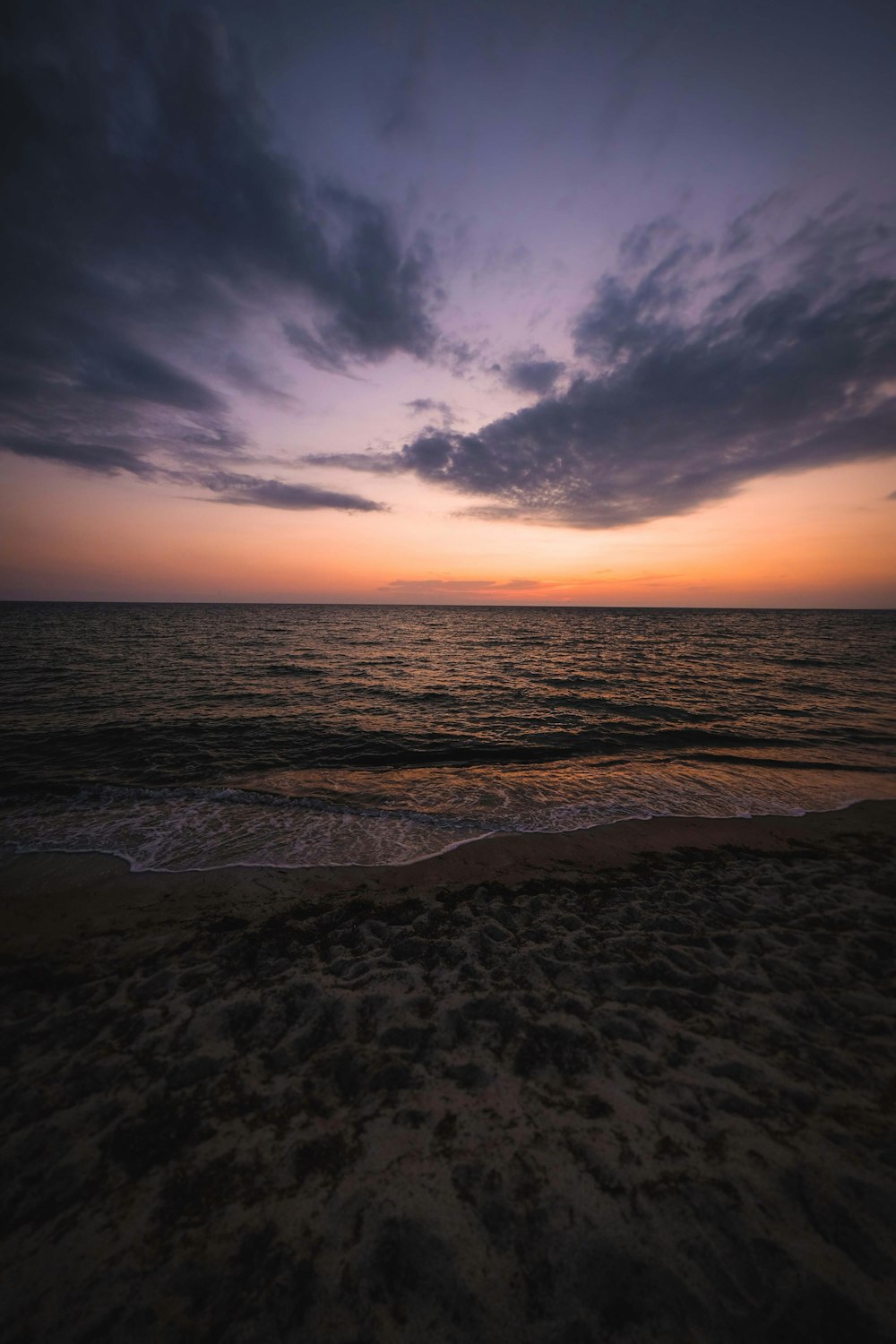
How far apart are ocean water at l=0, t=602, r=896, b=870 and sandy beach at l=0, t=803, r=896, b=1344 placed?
3.09m

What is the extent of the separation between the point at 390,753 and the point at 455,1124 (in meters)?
11.6

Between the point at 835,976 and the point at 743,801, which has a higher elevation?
the point at 835,976

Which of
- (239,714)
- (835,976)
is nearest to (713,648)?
(239,714)

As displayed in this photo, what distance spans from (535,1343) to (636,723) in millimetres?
17384

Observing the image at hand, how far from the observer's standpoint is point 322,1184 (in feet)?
10.2

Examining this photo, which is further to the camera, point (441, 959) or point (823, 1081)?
point (441, 959)

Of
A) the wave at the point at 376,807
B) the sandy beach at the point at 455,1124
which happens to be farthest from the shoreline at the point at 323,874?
the wave at the point at 376,807

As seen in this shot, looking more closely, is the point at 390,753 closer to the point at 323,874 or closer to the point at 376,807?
the point at 376,807

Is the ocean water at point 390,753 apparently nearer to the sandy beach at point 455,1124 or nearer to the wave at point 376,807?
the wave at point 376,807

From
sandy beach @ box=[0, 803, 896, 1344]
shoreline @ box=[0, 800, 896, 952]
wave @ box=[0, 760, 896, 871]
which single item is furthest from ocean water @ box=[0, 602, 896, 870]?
sandy beach @ box=[0, 803, 896, 1344]

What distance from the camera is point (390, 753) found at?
1494cm

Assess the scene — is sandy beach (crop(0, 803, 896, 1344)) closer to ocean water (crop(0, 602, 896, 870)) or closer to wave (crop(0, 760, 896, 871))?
wave (crop(0, 760, 896, 871))

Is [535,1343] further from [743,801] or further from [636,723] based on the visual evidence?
[636,723]

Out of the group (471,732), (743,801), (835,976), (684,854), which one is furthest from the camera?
(471,732)
